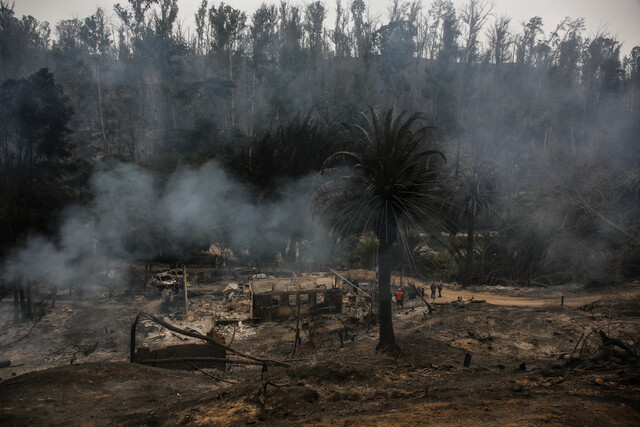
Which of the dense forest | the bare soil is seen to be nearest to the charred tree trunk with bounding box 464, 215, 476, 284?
the dense forest

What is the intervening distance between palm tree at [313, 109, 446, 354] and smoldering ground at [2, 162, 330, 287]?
441 inches

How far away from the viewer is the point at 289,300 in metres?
15.2

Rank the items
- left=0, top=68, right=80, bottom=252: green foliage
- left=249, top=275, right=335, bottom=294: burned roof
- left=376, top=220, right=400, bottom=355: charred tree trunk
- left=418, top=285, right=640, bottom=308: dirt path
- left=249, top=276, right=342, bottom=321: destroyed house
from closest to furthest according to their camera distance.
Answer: left=376, top=220, right=400, bottom=355: charred tree trunk < left=249, top=276, right=342, bottom=321: destroyed house < left=418, top=285, right=640, bottom=308: dirt path < left=249, top=275, right=335, bottom=294: burned roof < left=0, top=68, right=80, bottom=252: green foliage

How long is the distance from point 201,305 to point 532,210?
19.2 m

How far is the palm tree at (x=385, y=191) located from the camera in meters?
9.20

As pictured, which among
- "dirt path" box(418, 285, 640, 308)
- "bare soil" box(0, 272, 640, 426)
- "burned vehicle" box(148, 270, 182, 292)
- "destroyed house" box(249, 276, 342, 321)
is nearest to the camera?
"bare soil" box(0, 272, 640, 426)

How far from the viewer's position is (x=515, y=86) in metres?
50.0

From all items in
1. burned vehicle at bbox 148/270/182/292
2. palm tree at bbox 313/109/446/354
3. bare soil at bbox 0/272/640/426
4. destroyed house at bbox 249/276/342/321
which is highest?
palm tree at bbox 313/109/446/354

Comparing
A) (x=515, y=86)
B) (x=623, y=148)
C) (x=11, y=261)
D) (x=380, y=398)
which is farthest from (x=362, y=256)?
(x=515, y=86)

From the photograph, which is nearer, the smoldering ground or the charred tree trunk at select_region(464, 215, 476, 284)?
the charred tree trunk at select_region(464, 215, 476, 284)

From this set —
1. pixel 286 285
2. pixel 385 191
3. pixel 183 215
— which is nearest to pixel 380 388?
pixel 385 191

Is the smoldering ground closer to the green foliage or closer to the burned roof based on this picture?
the green foliage

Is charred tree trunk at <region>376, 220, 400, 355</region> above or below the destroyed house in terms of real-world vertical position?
above

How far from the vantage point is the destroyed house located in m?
14.9
